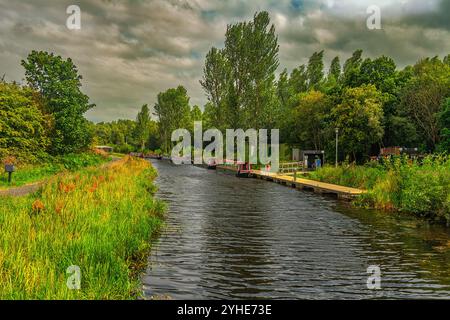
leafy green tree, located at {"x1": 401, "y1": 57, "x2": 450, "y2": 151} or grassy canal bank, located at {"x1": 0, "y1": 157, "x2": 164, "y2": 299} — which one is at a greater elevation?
leafy green tree, located at {"x1": 401, "y1": 57, "x2": 450, "y2": 151}

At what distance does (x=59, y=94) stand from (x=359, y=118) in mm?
33752

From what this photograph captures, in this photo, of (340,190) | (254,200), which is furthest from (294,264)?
(340,190)

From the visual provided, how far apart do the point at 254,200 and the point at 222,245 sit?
41.7 feet

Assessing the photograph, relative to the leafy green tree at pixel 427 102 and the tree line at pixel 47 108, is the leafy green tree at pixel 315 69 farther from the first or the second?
the tree line at pixel 47 108

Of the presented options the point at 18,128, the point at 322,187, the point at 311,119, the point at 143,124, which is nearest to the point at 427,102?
the point at 311,119

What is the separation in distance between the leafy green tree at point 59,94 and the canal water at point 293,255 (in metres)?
28.4

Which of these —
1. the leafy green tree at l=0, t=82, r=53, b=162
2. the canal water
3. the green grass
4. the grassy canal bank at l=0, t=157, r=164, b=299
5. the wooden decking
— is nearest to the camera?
the grassy canal bank at l=0, t=157, r=164, b=299

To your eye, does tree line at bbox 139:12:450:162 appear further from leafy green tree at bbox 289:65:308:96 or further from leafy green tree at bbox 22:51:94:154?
leafy green tree at bbox 22:51:94:154

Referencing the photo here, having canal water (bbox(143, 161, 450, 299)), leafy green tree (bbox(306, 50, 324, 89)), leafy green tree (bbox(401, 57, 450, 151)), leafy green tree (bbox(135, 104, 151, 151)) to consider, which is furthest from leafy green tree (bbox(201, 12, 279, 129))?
leafy green tree (bbox(135, 104, 151, 151))

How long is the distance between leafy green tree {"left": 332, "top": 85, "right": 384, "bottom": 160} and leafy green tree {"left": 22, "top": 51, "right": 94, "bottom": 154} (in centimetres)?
2976

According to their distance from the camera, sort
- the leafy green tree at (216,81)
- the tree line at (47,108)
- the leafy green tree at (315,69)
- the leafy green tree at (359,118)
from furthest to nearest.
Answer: the leafy green tree at (315,69)
the leafy green tree at (216,81)
the leafy green tree at (359,118)
the tree line at (47,108)

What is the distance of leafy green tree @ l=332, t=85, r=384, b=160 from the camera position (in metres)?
46.8

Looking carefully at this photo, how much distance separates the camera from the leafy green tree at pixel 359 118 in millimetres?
46828

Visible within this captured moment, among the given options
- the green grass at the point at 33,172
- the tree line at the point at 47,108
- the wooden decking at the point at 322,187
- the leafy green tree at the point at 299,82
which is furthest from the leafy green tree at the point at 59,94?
the leafy green tree at the point at 299,82
